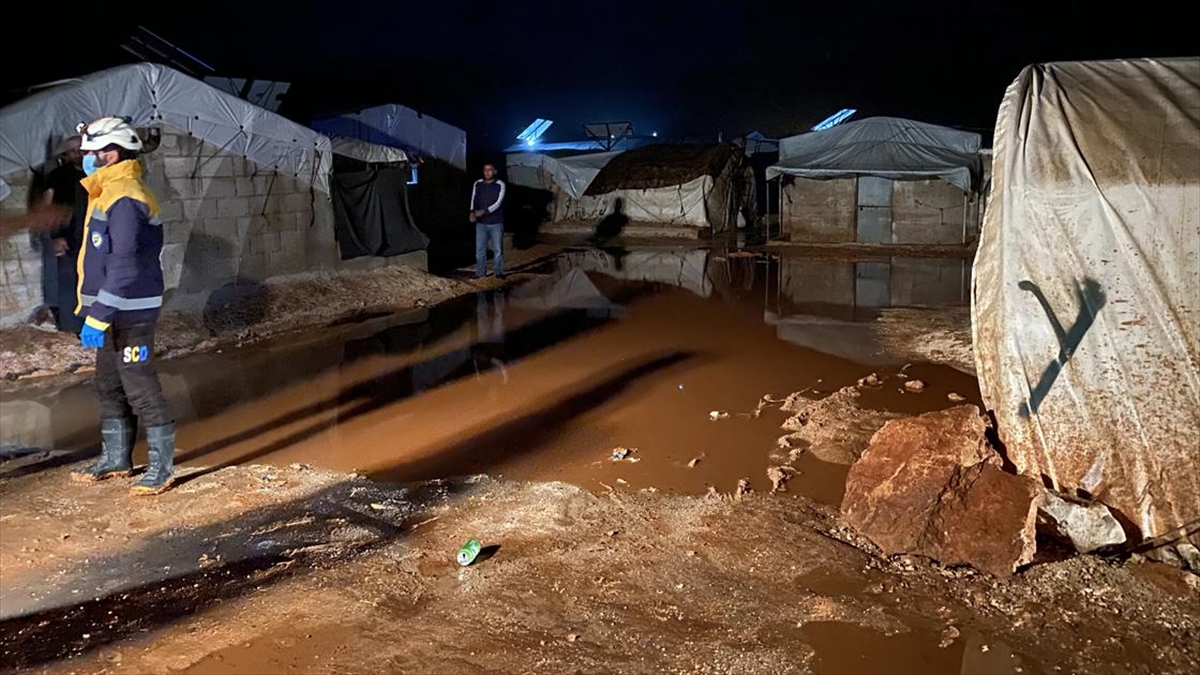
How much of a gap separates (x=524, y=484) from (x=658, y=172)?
19.0 meters

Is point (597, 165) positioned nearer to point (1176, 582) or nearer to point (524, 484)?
point (524, 484)

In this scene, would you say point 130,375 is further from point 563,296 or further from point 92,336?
point 563,296

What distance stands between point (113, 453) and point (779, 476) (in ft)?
14.2

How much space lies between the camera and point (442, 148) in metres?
22.7

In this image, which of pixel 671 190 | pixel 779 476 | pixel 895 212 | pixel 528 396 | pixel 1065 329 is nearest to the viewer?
pixel 1065 329

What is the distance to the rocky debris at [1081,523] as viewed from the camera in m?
4.50

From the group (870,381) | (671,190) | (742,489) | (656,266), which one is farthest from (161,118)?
(671,190)

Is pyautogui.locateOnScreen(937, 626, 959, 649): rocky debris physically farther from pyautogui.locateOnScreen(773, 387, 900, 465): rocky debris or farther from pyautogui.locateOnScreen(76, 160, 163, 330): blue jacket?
pyautogui.locateOnScreen(76, 160, 163, 330): blue jacket

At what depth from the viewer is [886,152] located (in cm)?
2084

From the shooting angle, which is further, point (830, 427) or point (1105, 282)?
point (830, 427)


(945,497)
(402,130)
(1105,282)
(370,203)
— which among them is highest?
(402,130)

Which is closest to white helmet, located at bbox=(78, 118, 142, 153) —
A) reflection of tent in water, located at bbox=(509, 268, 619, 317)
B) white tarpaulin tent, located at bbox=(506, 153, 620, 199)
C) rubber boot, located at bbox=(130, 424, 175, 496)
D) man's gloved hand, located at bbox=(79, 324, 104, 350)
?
man's gloved hand, located at bbox=(79, 324, 104, 350)

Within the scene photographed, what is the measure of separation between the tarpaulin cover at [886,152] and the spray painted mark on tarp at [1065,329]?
624 inches

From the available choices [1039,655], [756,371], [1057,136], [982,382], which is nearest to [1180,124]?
[1057,136]
